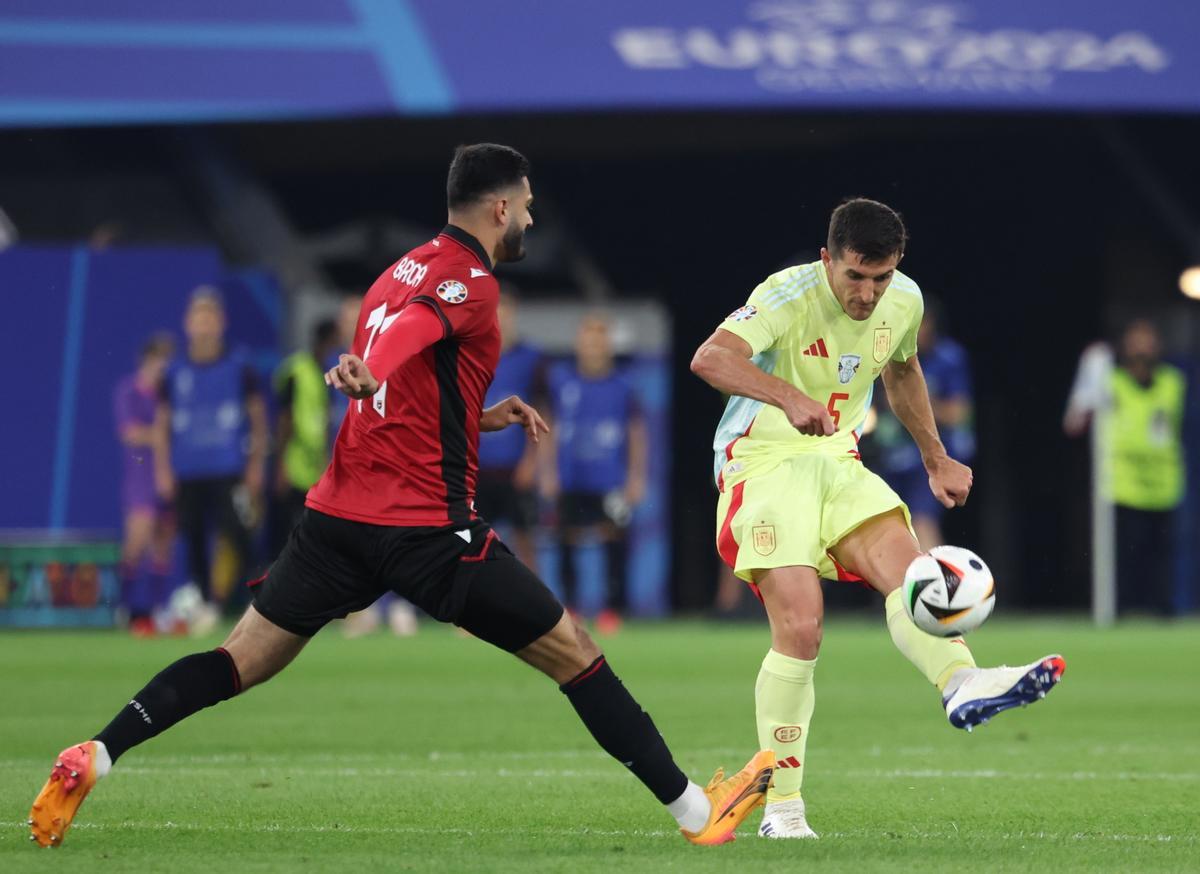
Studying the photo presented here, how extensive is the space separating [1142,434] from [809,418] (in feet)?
39.8

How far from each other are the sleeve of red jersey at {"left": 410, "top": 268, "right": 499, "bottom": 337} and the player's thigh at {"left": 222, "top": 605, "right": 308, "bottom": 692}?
98cm

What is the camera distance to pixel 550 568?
18375 mm

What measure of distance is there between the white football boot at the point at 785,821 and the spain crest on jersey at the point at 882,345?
4.57 ft

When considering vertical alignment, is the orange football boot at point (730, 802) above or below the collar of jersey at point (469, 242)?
below

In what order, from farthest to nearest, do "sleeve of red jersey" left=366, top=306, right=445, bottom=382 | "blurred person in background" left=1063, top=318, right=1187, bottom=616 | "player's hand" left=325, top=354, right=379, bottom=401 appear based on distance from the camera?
"blurred person in background" left=1063, top=318, right=1187, bottom=616, "sleeve of red jersey" left=366, top=306, right=445, bottom=382, "player's hand" left=325, top=354, right=379, bottom=401

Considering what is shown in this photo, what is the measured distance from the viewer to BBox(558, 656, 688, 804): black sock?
20.2ft

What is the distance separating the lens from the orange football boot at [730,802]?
6242 millimetres

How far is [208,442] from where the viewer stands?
640 inches

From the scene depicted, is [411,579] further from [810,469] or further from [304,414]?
[304,414]

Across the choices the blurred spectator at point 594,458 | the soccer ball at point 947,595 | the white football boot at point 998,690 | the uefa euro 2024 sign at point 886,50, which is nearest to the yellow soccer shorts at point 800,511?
the soccer ball at point 947,595

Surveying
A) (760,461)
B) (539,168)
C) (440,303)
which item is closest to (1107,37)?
(539,168)

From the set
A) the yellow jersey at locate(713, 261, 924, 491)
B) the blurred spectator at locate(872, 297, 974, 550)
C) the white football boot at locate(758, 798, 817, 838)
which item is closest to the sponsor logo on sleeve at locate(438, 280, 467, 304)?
the yellow jersey at locate(713, 261, 924, 491)

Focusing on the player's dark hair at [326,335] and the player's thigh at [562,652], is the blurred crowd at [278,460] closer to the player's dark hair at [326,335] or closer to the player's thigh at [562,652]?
the player's dark hair at [326,335]

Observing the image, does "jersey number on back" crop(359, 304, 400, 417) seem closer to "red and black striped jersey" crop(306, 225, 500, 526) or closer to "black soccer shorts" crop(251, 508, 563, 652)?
"red and black striped jersey" crop(306, 225, 500, 526)
